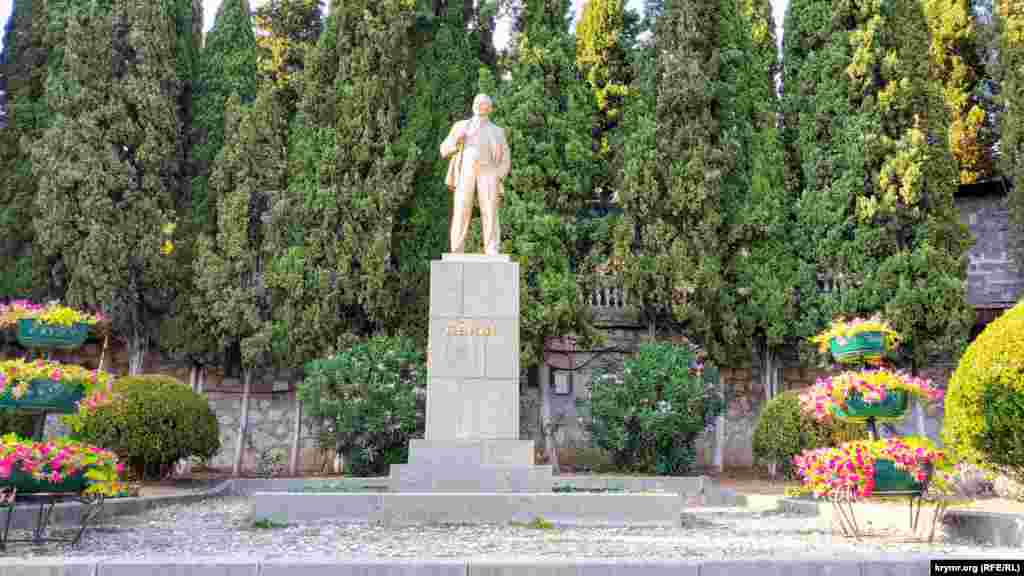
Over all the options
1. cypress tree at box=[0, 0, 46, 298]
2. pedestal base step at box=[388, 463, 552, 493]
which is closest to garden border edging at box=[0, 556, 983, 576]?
pedestal base step at box=[388, 463, 552, 493]

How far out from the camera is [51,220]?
46.3 feet

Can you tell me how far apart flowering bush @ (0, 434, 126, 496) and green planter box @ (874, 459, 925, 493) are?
225 inches

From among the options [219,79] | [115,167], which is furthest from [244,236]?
[219,79]

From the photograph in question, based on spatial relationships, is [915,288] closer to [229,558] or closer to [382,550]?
[382,550]

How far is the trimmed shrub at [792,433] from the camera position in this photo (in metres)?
11.0

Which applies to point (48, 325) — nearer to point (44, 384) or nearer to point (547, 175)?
point (44, 384)

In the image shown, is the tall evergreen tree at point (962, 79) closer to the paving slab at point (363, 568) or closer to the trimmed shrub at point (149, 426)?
the trimmed shrub at point (149, 426)

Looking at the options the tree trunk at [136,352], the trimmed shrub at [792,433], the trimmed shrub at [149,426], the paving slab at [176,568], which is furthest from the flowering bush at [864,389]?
the tree trunk at [136,352]

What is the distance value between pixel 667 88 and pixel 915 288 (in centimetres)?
523

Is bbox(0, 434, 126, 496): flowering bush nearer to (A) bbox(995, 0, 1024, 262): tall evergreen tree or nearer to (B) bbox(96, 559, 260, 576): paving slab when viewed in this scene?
(B) bbox(96, 559, 260, 576): paving slab

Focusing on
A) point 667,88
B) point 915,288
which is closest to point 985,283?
point 915,288

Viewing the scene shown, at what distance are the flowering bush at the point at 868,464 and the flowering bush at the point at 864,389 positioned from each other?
42cm

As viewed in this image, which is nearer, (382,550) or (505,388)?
(382,550)

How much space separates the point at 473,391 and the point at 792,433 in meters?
4.67
